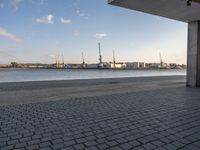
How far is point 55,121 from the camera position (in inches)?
181

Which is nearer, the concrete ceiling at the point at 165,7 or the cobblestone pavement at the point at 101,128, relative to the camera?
the cobblestone pavement at the point at 101,128

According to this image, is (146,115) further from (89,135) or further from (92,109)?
(89,135)

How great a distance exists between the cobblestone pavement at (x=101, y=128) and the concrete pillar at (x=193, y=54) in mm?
5962

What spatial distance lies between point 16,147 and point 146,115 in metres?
3.30

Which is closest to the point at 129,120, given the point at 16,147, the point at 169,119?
the point at 169,119

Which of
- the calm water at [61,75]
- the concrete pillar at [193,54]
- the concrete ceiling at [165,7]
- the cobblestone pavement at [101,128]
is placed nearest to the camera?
the cobblestone pavement at [101,128]

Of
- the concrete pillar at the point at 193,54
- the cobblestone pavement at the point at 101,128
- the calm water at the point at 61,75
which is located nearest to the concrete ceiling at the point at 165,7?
the concrete pillar at the point at 193,54

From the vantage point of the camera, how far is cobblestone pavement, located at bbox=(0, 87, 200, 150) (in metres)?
3.24

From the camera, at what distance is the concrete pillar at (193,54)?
10992 millimetres

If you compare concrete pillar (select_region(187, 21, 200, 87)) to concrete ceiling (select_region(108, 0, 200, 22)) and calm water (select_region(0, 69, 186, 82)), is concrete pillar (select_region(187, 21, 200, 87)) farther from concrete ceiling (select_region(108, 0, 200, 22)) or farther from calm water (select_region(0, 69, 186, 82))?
calm water (select_region(0, 69, 186, 82))

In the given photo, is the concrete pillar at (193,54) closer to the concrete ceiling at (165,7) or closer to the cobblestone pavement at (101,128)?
the concrete ceiling at (165,7)

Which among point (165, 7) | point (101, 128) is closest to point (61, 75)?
point (165, 7)

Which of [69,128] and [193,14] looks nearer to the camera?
[69,128]

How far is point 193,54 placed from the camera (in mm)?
11203
